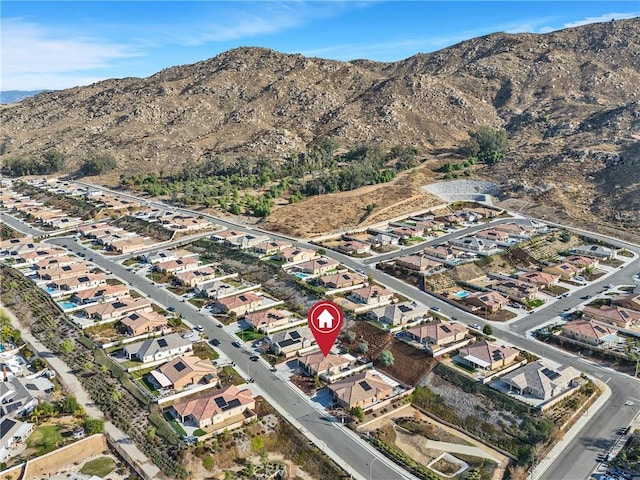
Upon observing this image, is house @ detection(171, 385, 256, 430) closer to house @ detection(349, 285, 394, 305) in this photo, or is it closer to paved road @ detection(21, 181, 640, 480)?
paved road @ detection(21, 181, 640, 480)

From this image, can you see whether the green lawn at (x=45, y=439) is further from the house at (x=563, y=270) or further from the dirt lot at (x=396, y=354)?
the house at (x=563, y=270)

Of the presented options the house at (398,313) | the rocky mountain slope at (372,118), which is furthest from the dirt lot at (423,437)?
the rocky mountain slope at (372,118)

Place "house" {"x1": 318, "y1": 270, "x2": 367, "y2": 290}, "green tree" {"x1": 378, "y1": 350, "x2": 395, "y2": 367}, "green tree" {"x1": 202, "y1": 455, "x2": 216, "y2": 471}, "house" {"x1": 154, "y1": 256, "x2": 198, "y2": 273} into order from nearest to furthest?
"green tree" {"x1": 202, "y1": 455, "x2": 216, "y2": 471}
"green tree" {"x1": 378, "y1": 350, "x2": 395, "y2": 367}
"house" {"x1": 318, "y1": 270, "x2": 367, "y2": 290}
"house" {"x1": 154, "y1": 256, "x2": 198, "y2": 273}

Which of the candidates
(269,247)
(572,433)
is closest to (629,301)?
(572,433)

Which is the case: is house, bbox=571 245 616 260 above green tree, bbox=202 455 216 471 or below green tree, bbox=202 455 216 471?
above

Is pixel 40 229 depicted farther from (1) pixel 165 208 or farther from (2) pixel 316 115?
(2) pixel 316 115

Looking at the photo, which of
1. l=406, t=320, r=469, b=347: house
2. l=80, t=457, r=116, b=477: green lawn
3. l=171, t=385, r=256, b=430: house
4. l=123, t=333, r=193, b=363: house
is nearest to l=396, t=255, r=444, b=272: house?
l=406, t=320, r=469, b=347: house
